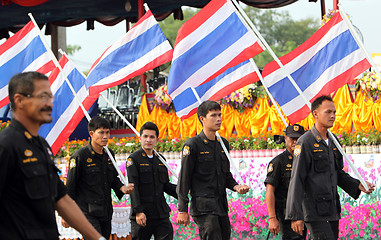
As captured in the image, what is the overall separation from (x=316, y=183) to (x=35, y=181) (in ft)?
11.2

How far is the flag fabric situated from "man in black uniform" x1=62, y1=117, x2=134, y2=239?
5.11 ft

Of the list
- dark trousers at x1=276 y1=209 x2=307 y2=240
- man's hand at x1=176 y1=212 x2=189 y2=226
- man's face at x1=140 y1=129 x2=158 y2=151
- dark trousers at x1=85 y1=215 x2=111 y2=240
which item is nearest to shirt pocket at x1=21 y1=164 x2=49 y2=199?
man's hand at x1=176 y1=212 x2=189 y2=226

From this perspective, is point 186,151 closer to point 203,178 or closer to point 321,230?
point 203,178

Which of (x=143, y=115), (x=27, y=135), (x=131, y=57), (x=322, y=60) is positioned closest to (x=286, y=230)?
(x=322, y=60)

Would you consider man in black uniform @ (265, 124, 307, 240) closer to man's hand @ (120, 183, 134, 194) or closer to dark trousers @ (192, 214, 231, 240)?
dark trousers @ (192, 214, 231, 240)

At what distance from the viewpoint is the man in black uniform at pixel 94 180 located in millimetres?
8047

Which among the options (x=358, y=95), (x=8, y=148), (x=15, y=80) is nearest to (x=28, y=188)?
(x=8, y=148)

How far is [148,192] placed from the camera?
8.41m

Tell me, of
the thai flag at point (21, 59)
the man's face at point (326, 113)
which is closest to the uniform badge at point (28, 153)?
the man's face at point (326, 113)

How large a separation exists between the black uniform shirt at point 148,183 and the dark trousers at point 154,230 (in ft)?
0.26

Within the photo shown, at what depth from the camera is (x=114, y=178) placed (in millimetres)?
8516

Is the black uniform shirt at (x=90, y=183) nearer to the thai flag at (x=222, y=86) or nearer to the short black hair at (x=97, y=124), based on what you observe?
the short black hair at (x=97, y=124)

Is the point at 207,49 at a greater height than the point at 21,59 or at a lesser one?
lesser

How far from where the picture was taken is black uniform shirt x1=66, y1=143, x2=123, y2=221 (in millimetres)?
8039
